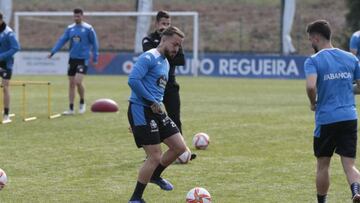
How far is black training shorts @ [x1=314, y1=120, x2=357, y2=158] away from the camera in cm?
851

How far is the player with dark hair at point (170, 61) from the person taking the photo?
11450 mm

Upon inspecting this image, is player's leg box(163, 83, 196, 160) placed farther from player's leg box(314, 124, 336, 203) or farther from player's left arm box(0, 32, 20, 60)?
player's left arm box(0, 32, 20, 60)

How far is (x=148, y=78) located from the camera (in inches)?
358

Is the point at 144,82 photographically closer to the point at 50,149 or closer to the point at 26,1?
the point at 50,149

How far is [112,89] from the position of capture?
28984 mm

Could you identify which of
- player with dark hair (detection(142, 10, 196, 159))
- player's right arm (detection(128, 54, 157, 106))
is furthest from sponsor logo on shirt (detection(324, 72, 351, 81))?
player with dark hair (detection(142, 10, 196, 159))

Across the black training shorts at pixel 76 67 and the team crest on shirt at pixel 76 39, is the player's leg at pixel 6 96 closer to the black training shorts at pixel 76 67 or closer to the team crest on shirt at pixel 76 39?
the black training shorts at pixel 76 67

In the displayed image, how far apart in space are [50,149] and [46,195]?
3.95m

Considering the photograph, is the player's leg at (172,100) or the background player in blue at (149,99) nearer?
the background player in blue at (149,99)

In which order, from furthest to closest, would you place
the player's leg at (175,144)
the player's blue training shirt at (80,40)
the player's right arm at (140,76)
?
1. the player's blue training shirt at (80,40)
2. the player's leg at (175,144)
3. the player's right arm at (140,76)

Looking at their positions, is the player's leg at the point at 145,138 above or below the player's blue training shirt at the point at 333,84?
below

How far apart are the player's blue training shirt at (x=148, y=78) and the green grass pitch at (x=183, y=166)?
3.81 ft

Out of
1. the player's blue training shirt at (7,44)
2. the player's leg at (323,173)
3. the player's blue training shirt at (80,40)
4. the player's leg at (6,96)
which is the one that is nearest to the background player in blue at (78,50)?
the player's blue training shirt at (80,40)

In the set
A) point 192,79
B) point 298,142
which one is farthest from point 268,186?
point 192,79
